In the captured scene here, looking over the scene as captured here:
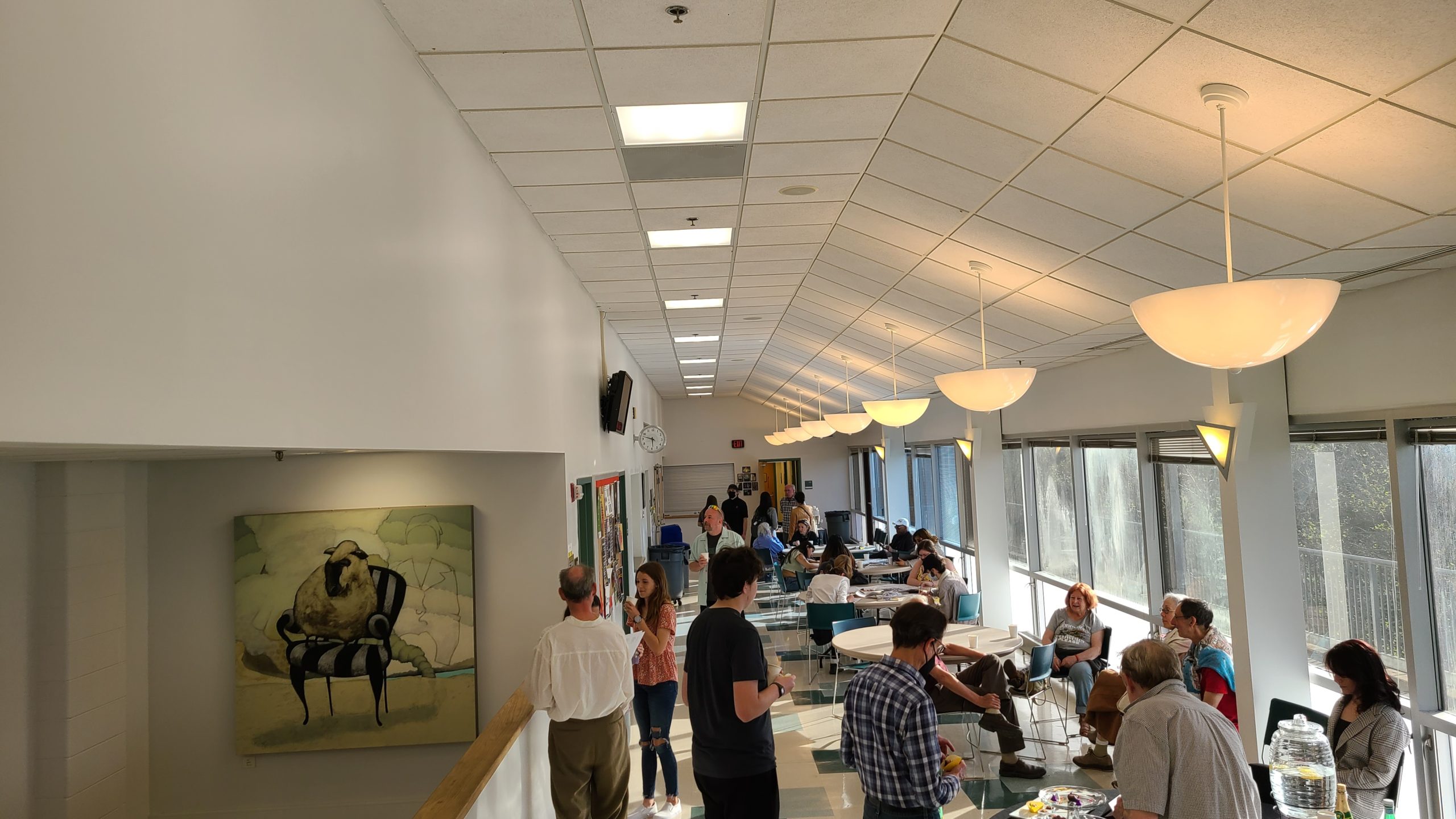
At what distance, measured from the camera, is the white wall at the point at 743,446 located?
67.0 feet

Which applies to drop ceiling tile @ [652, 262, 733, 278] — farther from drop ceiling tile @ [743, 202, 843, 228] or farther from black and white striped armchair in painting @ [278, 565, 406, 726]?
black and white striped armchair in painting @ [278, 565, 406, 726]

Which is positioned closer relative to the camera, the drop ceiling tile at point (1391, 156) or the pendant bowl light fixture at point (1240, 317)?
the pendant bowl light fixture at point (1240, 317)

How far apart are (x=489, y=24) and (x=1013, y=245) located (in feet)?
8.96

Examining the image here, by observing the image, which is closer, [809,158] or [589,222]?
[809,158]

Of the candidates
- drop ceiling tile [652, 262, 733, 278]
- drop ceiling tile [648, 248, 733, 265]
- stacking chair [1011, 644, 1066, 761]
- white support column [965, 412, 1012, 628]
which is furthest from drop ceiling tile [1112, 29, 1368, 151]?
white support column [965, 412, 1012, 628]

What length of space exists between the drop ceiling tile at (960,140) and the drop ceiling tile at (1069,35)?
0.50 metres

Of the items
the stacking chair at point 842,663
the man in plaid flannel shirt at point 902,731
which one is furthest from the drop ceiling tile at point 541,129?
the stacking chair at point 842,663

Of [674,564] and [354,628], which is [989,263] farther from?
[674,564]

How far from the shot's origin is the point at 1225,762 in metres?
2.63

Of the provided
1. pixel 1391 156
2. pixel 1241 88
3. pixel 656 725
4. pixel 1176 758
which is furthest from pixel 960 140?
pixel 656 725

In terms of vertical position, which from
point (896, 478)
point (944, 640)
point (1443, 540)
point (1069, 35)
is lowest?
point (944, 640)

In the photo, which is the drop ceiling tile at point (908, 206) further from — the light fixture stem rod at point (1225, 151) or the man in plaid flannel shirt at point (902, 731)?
the man in plaid flannel shirt at point (902, 731)

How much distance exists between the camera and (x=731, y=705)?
9.93 ft

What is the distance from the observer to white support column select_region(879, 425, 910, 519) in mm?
15336
